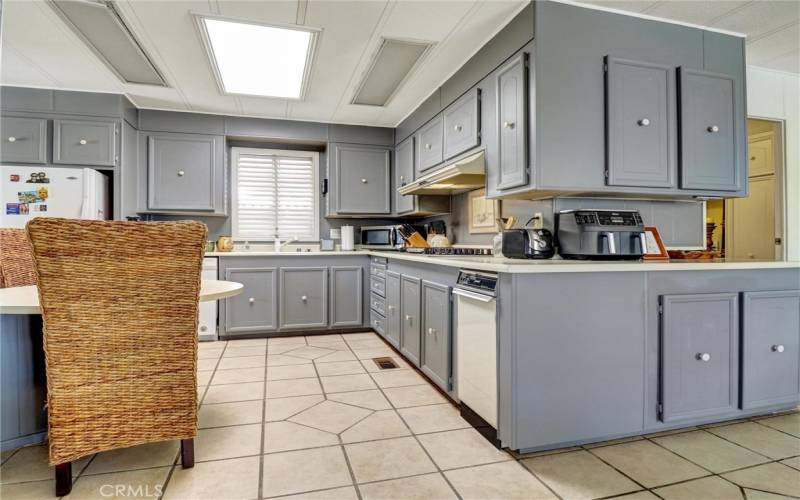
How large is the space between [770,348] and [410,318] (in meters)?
2.19

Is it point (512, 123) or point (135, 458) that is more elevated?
A: point (512, 123)

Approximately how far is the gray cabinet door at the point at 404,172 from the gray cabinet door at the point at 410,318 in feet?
4.61

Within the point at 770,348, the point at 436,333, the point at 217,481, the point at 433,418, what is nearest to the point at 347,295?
the point at 436,333

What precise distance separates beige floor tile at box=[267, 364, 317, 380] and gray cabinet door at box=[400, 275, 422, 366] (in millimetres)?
745

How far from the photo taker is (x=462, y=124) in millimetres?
3439

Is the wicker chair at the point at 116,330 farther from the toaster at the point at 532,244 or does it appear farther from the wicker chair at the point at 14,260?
the toaster at the point at 532,244

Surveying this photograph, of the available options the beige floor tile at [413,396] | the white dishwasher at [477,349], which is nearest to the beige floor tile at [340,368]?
the beige floor tile at [413,396]

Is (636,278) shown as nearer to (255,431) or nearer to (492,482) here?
(492,482)

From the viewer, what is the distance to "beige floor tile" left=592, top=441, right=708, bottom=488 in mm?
1858

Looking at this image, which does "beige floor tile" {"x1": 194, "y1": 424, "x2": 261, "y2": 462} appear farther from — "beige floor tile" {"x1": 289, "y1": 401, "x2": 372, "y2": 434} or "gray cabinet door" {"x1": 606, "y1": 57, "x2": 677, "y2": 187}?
"gray cabinet door" {"x1": 606, "y1": 57, "x2": 677, "y2": 187}

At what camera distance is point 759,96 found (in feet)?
11.8

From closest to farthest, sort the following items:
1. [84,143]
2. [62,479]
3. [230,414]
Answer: [62,479] → [230,414] → [84,143]

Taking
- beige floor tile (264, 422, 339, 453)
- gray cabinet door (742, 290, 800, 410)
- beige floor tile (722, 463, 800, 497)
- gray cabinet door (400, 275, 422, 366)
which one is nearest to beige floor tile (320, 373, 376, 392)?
gray cabinet door (400, 275, 422, 366)

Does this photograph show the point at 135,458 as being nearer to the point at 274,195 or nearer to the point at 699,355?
the point at 699,355
